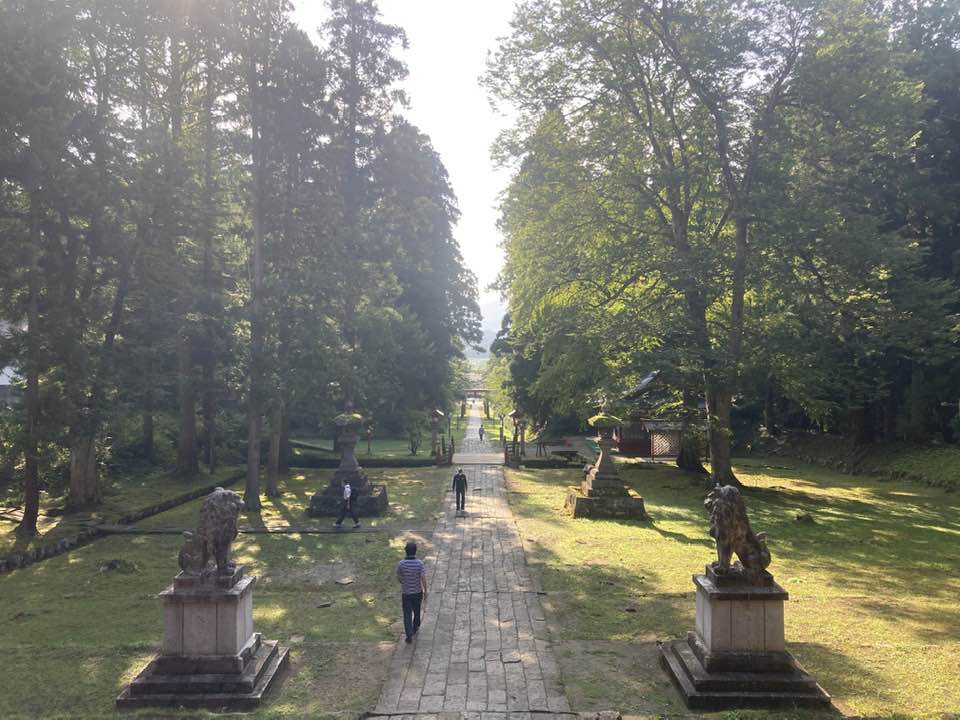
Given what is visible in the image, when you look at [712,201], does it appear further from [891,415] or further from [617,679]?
[617,679]

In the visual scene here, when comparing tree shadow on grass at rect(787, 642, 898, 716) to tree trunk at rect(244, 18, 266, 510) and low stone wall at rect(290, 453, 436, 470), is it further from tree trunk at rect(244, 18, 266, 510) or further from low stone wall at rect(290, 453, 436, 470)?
low stone wall at rect(290, 453, 436, 470)

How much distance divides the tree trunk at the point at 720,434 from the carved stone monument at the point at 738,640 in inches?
567

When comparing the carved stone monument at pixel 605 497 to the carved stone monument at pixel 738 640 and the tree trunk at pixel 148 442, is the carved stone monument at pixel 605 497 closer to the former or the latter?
the carved stone monument at pixel 738 640

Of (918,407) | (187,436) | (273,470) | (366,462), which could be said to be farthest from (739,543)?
(918,407)

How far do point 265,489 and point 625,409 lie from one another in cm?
1433

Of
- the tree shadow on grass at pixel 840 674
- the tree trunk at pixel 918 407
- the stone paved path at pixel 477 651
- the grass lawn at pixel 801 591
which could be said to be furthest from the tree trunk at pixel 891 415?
the tree shadow on grass at pixel 840 674

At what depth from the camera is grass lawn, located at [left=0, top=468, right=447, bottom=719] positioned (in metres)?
A: 7.58

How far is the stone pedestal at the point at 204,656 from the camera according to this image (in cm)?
731

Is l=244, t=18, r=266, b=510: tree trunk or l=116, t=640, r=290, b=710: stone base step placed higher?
l=244, t=18, r=266, b=510: tree trunk

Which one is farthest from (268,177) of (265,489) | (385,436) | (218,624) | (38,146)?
(385,436)

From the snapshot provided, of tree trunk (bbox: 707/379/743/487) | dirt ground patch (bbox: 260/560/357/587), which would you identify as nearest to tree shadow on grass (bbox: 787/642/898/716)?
dirt ground patch (bbox: 260/560/357/587)

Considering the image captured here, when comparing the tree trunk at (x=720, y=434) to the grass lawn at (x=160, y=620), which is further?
the tree trunk at (x=720, y=434)

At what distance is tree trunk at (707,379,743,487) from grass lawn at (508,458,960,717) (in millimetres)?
1421

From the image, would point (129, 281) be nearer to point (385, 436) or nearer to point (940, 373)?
point (385, 436)
